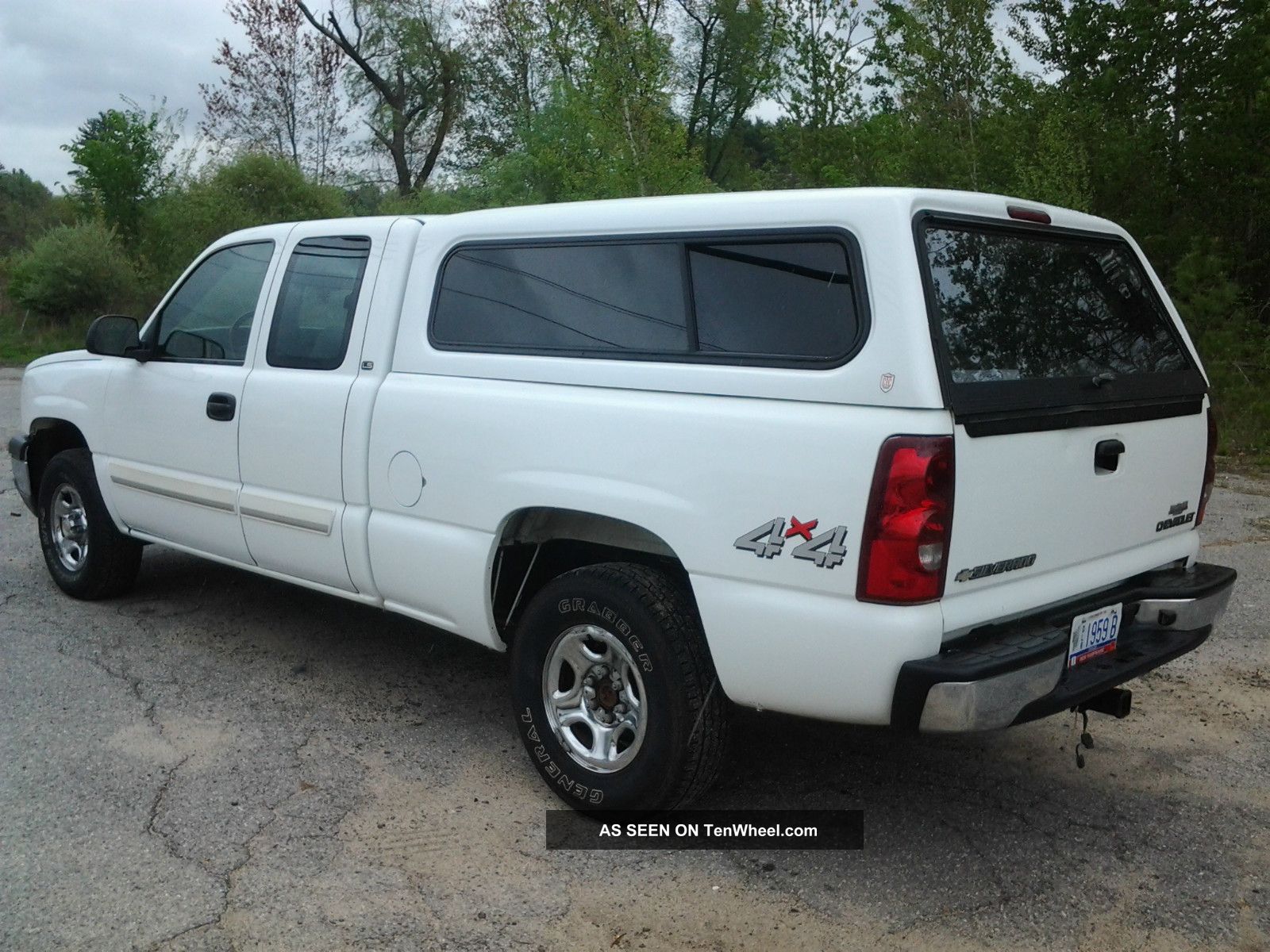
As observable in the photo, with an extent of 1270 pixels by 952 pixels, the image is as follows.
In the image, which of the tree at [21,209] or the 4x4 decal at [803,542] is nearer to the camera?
the 4x4 decal at [803,542]

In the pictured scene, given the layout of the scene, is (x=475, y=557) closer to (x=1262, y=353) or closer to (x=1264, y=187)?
(x=1262, y=353)

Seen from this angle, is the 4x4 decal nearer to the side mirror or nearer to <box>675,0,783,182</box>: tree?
the side mirror

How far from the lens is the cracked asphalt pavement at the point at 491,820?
3.13 meters

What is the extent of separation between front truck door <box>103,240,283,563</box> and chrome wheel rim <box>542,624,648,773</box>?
183 centimetres

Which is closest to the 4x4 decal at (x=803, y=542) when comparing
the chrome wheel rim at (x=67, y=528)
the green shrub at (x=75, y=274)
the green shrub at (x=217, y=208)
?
the chrome wheel rim at (x=67, y=528)

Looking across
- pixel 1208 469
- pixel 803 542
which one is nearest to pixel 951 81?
pixel 1208 469

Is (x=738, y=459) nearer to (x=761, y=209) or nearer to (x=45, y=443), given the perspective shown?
(x=761, y=209)

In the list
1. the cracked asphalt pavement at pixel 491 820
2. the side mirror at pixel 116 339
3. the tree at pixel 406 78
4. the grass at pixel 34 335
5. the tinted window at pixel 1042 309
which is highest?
the tree at pixel 406 78

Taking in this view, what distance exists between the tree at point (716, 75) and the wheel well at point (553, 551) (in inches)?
1123

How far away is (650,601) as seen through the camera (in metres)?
3.43

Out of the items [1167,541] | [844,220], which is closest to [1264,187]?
[1167,541]

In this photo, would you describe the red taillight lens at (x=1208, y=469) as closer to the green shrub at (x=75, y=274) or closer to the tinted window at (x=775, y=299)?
the tinted window at (x=775, y=299)

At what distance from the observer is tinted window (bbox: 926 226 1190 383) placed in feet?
10.5

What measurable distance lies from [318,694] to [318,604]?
1321 millimetres
